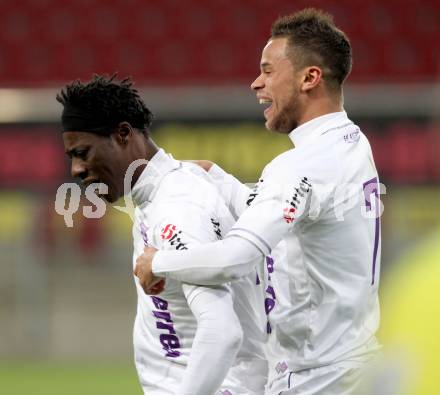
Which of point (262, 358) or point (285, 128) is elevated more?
point (285, 128)

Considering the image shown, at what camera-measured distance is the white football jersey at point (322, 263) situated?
2635 millimetres

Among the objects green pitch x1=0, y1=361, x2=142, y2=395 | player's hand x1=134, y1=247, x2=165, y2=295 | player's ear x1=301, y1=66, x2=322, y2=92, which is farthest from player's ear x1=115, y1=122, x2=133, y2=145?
green pitch x1=0, y1=361, x2=142, y2=395

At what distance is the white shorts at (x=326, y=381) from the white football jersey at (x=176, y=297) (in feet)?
0.33

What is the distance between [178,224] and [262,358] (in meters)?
0.47

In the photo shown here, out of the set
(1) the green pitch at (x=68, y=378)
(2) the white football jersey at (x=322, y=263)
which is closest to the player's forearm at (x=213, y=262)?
(2) the white football jersey at (x=322, y=263)

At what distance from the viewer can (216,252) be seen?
247 centimetres

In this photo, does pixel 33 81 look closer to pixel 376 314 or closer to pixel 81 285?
pixel 81 285

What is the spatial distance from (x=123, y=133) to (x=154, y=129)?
506cm

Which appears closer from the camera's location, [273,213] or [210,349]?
[210,349]

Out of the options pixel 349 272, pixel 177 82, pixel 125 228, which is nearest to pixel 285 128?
pixel 349 272

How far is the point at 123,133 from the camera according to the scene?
2.81m

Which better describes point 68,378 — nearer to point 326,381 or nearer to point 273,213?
point 326,381

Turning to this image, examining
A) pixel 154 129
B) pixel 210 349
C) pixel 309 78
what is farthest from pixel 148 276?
pixel 154 129

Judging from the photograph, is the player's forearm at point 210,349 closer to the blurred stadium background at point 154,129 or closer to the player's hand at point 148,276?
the player's hand at point 148,276
